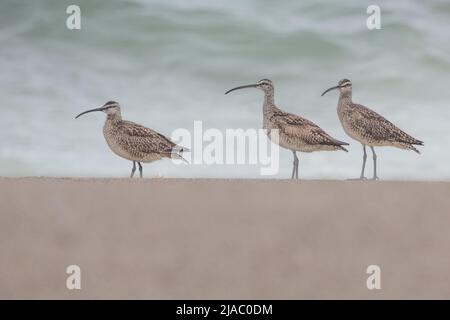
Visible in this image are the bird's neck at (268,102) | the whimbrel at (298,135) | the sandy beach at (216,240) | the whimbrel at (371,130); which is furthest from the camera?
the bird's neck at (268,102)

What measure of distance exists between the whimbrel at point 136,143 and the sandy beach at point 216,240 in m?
0.73

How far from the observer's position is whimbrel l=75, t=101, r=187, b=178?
296 inches

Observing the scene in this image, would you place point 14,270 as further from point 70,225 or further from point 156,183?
point 156,183

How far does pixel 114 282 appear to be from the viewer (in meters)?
6.57

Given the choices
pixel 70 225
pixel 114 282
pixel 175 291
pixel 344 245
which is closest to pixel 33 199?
pixel 70 225

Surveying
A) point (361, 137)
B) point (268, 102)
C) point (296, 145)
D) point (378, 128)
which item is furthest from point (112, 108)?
point (378, 128)

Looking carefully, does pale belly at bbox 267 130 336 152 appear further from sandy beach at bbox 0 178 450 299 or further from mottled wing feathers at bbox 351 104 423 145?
sandy beach at bbox 0 178 450 299

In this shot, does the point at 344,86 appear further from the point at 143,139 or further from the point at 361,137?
the point at 143,139

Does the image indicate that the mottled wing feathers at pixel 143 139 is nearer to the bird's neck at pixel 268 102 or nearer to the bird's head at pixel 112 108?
the bird's head at pixel 112 108

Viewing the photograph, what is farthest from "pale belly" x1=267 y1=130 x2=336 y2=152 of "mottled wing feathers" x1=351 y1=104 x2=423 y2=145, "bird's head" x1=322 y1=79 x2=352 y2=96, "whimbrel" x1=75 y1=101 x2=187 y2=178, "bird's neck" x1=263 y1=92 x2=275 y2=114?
"whimbrel" x1=75 y1=101 x2=187 y2=178

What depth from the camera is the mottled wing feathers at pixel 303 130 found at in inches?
295

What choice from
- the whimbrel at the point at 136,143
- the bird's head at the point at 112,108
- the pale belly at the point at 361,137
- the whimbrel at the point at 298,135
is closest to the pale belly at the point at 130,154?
the whimbrel at the point at 136,143

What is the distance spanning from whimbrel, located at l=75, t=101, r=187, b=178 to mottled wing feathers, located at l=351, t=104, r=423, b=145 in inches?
69.8
